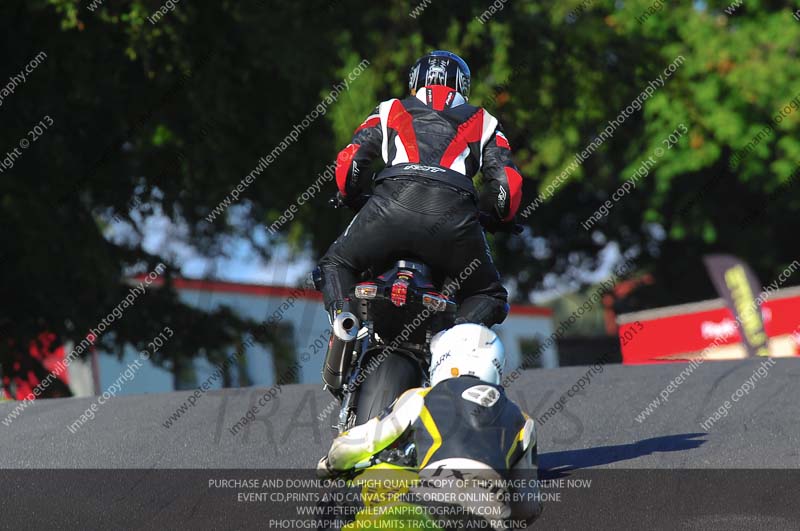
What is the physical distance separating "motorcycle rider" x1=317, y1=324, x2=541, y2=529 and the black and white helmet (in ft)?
5.39

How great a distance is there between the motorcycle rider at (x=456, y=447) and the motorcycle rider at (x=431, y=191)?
0.63m

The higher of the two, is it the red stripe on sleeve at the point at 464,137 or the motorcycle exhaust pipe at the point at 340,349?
the red stripe on sleeve at the point at 464,137

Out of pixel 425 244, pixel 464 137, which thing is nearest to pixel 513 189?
pixel 464 137

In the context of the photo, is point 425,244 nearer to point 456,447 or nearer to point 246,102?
point 456,447

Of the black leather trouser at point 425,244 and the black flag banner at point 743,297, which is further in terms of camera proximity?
the black flag banner at point 743,297

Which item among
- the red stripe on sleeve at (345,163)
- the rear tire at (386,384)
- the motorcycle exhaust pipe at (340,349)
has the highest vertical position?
the red stripe on sleeve at (345,163)

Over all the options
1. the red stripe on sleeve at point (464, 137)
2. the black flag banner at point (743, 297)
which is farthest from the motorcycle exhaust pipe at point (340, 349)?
the black flag banner at point (743, 297)

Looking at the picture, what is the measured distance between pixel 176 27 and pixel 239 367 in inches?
670

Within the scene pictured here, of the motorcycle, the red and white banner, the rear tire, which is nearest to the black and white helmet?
the motorcycle

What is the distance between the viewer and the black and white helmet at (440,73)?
19.1 ft

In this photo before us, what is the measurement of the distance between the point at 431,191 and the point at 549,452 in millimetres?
2582

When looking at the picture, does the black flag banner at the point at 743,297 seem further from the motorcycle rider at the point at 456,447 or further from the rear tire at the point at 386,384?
the motorcycle rider at the point at 456,447

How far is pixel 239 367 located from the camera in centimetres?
2955

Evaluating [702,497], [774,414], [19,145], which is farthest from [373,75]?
[702,497]
